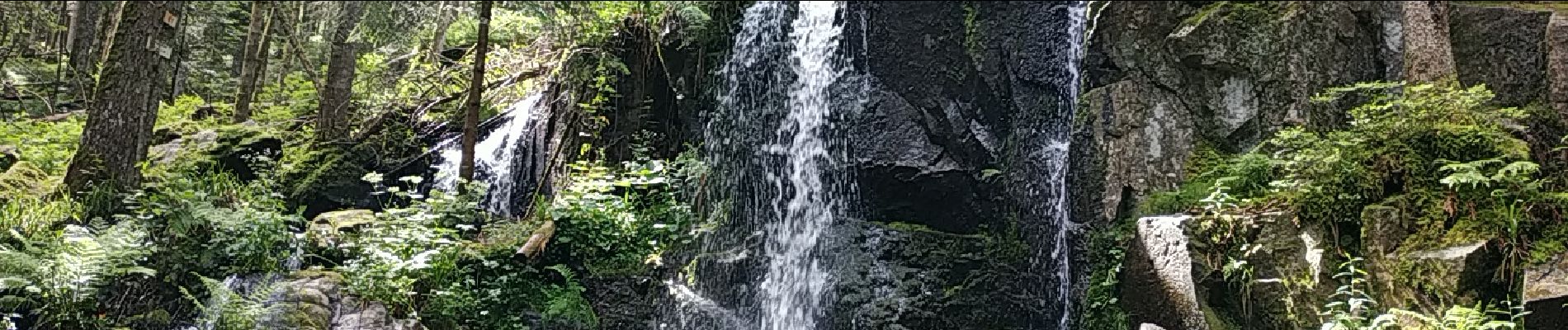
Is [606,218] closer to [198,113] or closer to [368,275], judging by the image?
[368,275]

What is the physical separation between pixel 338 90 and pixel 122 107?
2421 millimetres

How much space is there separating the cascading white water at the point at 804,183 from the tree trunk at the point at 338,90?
4.86 meters

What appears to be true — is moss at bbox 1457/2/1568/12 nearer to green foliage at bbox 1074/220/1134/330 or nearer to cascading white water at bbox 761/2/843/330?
green foliage at bbox 1074/220/1134/330

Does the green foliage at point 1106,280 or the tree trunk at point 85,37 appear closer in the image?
the green foliage at point 1106,280


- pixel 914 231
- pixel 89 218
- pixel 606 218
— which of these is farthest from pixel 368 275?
pixel 914 231

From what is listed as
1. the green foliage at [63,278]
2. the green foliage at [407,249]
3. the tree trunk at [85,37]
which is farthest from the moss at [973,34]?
the tree trunk at [85,37]

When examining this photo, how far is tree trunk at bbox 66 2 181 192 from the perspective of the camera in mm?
7652

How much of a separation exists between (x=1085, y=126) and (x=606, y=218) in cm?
433

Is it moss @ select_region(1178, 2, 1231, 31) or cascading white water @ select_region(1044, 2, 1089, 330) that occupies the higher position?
moss @ select_region(1178, 2, 1231, 31)

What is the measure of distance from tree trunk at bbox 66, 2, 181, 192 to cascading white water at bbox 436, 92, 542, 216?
104 inches

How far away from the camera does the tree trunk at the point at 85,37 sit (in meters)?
13.2

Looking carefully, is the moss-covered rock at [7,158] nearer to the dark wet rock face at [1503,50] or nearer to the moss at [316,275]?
the moss at [316,275]

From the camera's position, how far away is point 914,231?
8.27m

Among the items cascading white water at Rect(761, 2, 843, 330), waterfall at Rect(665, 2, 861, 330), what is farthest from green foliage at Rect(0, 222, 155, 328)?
cascading white water at Rect(761, 2, 843, 330)
